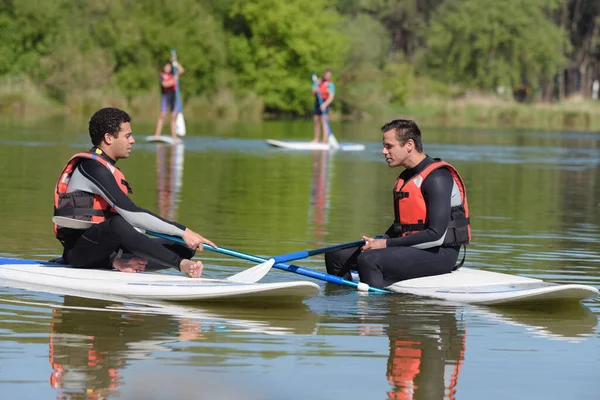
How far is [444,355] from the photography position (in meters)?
6.59

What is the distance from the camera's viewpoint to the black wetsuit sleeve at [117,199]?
8125 mm

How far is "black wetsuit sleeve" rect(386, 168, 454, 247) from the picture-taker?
8406mm

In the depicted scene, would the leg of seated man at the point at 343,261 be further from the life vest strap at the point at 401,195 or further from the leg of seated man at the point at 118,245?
the leg of seated man at the point at 118,245

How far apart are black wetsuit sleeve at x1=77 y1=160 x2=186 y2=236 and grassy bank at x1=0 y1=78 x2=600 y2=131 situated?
3615cm

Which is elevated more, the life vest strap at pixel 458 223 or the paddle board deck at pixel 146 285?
the life vest strap at pixel 458 223

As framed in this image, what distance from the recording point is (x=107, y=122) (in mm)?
8219

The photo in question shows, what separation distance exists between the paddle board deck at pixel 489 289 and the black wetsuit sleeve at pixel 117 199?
1.55 metres

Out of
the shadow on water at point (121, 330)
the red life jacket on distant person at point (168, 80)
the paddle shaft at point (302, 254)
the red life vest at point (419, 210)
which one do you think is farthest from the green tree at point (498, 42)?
the shadow on water at point (121, 330)

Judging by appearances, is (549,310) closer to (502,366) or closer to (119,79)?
(502,366)

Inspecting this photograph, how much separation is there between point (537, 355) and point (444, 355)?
0.50 metres

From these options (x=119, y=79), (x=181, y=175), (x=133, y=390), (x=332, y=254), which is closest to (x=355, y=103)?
(x=119, y=79)

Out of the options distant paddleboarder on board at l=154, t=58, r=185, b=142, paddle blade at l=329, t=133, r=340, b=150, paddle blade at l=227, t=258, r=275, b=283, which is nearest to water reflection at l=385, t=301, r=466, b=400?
paddle blade at l=227, t=258, r=275, b=283

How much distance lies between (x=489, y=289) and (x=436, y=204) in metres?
0.65

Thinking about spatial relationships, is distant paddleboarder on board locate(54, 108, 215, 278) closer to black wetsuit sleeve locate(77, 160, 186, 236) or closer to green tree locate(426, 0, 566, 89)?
black wetsuit sleeve locate(77, 160, 186, 236)
